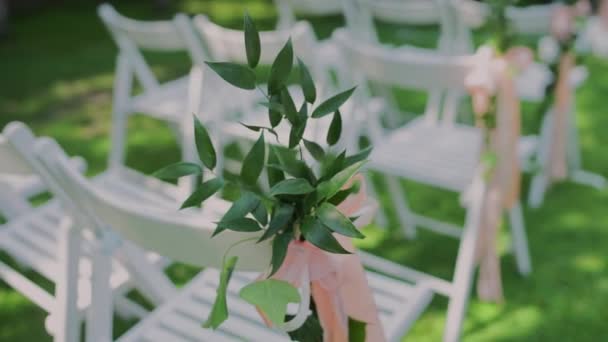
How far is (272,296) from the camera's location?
3.02ft

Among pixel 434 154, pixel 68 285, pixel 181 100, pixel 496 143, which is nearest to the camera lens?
pixel 68 285

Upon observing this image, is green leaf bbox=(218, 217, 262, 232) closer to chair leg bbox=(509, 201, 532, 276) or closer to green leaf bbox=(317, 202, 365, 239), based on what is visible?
green leaf bbox=(317, 202, 365, 239)

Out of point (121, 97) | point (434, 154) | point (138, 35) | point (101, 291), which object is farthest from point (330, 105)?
point (121, 97)

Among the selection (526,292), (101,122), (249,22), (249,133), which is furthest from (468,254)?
(101,122)

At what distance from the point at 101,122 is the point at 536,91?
2.41 meters

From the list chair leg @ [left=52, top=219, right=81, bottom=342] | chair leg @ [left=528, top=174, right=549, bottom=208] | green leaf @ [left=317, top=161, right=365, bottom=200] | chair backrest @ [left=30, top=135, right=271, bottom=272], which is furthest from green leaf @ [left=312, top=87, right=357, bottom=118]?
chair leg @ [left=528, top=174, right=549, bottom=208]

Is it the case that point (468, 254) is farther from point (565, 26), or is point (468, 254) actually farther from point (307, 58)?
point (565, 26)

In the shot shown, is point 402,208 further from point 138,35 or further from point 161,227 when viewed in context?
point 161,227

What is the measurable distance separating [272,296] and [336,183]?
183mm

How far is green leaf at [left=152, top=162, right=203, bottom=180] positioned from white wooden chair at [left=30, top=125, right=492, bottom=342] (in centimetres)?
14

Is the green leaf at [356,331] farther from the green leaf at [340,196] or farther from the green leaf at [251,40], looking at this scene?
the green leaf at [251,40]

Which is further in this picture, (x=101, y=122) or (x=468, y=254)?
(x=101, y=122)

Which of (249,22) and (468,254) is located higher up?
(249,22)

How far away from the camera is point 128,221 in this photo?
1239mm
